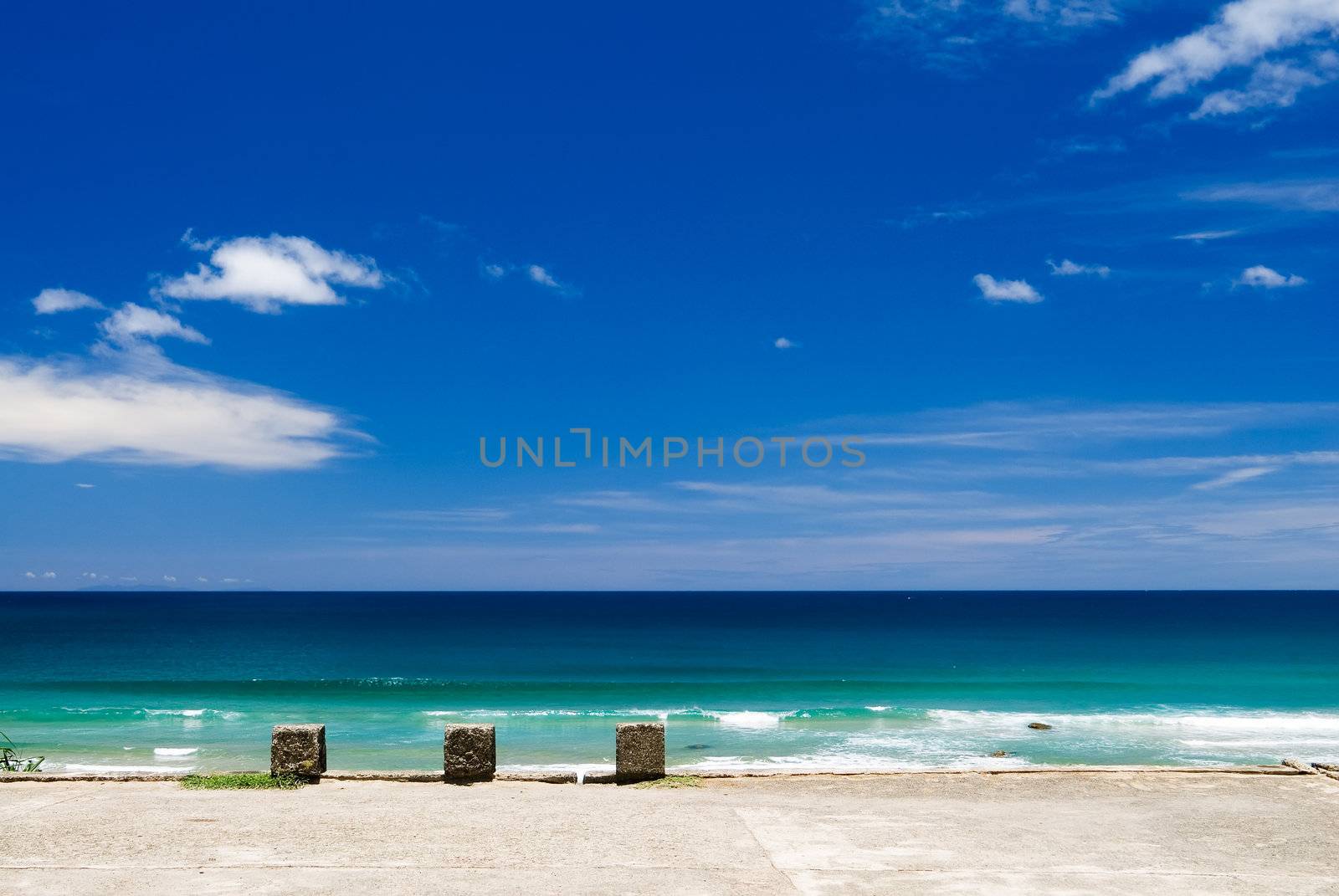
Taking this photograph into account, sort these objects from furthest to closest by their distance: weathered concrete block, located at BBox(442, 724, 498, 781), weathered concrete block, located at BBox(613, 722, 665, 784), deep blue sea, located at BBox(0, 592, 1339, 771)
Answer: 1. deep blue sea, located at BBox(0, 592, 1339, 771)
2. weathered concrete block, located at BBox(613, 722, 665, 784)
3. weathered concrete block, located at BBox(442, 724, 498, 781)

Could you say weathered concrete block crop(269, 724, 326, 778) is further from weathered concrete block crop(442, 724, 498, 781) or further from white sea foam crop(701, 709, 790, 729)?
white sea foam crop(701, 709, 790, 729)

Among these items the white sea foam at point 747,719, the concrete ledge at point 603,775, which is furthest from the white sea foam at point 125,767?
the white sea foam at point 747,719

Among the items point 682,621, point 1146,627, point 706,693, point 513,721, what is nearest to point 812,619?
point 682,621

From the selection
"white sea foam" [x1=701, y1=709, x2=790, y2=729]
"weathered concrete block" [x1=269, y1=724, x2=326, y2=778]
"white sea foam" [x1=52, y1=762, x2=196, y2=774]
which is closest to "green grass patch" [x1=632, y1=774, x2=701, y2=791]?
"weathered concrete block" [x1=269, y1=724, x2=326, y2=778]

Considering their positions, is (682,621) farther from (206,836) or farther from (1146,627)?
(206,836)

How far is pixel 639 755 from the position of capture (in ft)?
38.2

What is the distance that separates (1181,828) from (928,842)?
8.94 ft

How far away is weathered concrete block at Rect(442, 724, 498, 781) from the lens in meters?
11.5

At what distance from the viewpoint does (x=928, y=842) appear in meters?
8.74

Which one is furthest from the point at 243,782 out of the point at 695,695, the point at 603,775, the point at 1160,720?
the point at 695,695

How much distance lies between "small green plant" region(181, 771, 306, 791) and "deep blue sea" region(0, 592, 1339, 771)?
644cm

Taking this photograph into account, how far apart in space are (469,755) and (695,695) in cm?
2451

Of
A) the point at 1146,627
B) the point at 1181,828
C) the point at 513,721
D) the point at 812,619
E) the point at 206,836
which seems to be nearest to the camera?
the point at 206,836

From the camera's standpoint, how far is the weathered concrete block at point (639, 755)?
38.2 feet
